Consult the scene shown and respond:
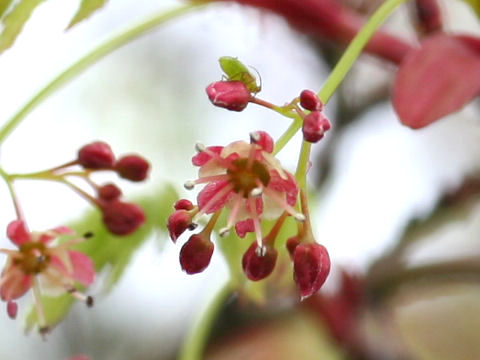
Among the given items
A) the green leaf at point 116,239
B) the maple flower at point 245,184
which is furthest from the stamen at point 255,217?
the green leaf at point 116,239

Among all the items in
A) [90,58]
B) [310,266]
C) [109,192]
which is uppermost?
[90,58]

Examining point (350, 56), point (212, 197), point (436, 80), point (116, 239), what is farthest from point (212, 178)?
point (116, 239)

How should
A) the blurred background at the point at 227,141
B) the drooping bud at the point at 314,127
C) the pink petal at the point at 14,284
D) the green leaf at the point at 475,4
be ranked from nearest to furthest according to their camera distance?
the drooping bud at the point at 314,127 → the pink petal at the point at 14,284 → the green leaf at the point at 475,4 → the blurred background at the point at 227,141

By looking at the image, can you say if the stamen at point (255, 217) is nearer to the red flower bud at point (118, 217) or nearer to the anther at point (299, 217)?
the anther at point (299, 217)

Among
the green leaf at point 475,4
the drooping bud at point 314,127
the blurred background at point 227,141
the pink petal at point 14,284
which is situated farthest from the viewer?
the blurred background at point 227,141

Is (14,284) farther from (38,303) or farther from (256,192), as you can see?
(256,192)

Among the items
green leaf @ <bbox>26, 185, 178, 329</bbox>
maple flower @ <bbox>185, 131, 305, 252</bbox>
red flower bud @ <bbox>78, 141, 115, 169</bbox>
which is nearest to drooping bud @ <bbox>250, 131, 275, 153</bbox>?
maple flower @ <bbox>185, 131, 305, 252</bbox>
